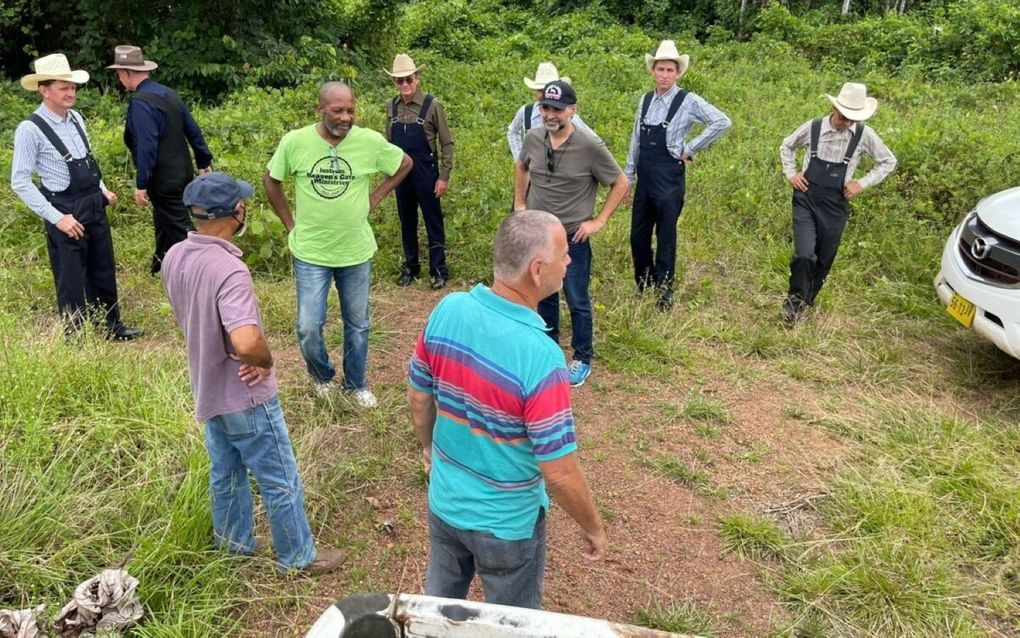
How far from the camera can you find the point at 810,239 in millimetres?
5656

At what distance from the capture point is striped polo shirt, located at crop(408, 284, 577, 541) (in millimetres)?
2072

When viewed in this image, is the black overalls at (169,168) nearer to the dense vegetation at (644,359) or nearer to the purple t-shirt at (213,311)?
the dense vegetation at (644,359)

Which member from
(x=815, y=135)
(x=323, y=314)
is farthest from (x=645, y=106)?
(x=323, y=314)

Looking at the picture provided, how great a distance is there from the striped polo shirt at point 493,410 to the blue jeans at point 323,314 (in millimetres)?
2065

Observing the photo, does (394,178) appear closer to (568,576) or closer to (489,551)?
(568,576)

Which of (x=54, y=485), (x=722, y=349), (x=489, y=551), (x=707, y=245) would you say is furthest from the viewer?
(x=707, y=245)

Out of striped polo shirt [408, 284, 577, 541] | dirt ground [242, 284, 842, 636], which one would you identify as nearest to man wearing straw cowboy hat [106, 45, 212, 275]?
dirt ground [242, 284, 842, 636]

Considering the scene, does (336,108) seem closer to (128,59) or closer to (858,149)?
(128,59)

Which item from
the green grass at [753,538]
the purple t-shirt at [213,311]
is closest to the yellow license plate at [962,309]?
the green grass at [753,538]

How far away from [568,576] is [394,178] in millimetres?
2543

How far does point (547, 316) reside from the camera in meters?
5.14

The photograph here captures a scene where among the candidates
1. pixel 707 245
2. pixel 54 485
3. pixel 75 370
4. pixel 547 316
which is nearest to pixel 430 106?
pixel 547 316

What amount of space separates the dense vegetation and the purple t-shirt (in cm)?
68

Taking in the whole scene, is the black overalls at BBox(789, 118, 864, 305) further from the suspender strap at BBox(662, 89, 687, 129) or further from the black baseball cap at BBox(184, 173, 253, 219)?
the black baseball cap at BBox(184, 173, 253, 219)
